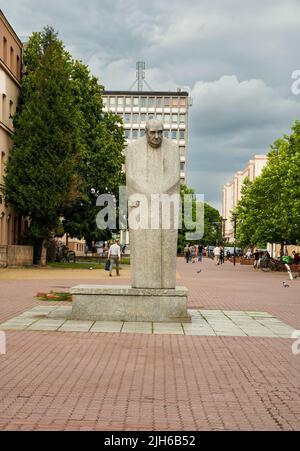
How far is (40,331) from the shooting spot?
11250mm

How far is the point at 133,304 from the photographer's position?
A: 12703 mm

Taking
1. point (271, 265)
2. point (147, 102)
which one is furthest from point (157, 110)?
point (271, 265)

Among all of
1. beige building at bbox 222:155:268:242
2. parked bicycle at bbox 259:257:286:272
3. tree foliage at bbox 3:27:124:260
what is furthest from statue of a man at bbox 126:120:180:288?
beige building at bbox 222:155:268:242

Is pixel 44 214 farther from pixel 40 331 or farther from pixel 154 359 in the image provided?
pixel 154 359

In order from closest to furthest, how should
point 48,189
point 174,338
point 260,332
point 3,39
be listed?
point 174,338, point 260,332, point 48,189, point 3,39

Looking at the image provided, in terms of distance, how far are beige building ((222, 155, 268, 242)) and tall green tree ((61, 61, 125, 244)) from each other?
157 ft

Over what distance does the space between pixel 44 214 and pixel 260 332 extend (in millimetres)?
29693

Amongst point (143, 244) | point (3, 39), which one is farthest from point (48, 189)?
point (143, 244)

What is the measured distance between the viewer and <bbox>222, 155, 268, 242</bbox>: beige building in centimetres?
12825

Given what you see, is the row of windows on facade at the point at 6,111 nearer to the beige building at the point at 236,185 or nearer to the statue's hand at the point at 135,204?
the statue's hand at the point at 135,204

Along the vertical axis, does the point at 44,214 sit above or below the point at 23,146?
below

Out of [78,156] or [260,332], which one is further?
[78,156]

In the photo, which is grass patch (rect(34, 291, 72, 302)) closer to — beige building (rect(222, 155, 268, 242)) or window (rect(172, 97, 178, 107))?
beige building (rect(222, 155, 268, 242))

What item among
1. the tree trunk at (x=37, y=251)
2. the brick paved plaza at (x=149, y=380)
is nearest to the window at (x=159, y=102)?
the tree trunk at (x=37, y=251)
